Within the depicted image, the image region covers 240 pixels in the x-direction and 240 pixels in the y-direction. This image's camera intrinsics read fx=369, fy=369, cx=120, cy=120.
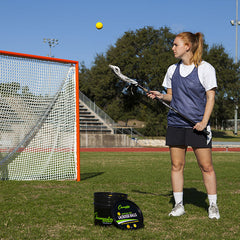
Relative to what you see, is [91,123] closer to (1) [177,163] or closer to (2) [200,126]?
(1) [177,163]

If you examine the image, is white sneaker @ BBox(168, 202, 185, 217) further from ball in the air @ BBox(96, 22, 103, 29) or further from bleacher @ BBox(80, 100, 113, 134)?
bleacher @ BBox(80, 100, 113, 134)

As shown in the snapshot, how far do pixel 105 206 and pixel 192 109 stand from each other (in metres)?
1.46

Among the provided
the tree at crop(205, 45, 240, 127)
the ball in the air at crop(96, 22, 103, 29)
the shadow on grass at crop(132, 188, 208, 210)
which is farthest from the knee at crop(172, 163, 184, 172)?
the tree at crop(205, 45, 240, 127)

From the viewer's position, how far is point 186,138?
13.3ft

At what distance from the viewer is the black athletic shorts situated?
4000 mm

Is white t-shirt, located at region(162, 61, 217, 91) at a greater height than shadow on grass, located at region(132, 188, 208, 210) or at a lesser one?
greater

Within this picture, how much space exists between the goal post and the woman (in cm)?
367

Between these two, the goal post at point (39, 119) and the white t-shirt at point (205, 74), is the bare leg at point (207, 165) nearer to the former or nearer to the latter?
the white t-shirt at point (205, 74)

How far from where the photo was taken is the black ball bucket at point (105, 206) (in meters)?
3.43

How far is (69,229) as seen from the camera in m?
3.53

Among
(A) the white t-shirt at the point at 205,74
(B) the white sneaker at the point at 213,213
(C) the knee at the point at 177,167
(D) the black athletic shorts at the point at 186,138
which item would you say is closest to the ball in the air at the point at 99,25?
(A) the white t-shirt at the point at 205,74

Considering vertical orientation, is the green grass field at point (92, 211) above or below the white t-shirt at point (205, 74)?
below

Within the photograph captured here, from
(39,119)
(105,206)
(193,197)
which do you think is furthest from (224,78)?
(105,206)

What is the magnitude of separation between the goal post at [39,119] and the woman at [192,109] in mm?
3673
